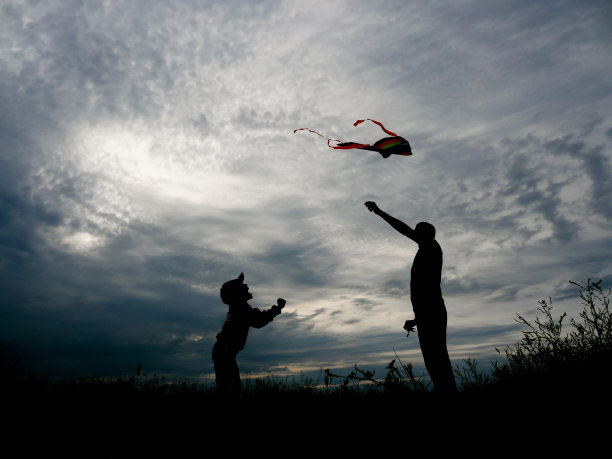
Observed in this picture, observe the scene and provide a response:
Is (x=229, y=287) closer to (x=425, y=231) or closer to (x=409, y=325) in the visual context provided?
(x=409, y=325)

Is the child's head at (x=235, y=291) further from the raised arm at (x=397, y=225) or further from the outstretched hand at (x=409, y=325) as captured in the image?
the outstretched hand at (x=409, y=325)

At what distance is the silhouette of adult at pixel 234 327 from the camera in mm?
6625

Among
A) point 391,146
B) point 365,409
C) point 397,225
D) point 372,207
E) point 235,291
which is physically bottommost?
point 365,409

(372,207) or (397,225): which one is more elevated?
(372,207)

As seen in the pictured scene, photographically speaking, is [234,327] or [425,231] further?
[234,327]

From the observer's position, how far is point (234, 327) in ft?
22.7

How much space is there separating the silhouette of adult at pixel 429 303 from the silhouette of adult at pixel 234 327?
3145mm

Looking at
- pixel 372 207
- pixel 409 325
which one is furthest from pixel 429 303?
pixel 372 207

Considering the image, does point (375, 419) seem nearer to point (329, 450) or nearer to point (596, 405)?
point (329, 450)

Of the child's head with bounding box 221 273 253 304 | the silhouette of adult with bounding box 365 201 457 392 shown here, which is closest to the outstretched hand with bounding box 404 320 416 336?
the silhouette of adult with bounding box 365 201 457 392

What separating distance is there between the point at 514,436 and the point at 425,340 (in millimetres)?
1609

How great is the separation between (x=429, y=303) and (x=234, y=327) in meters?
3.72

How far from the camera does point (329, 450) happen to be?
10.7 ft

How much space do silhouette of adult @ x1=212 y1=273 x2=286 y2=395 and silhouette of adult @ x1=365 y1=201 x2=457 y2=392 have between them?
3.15 metres
